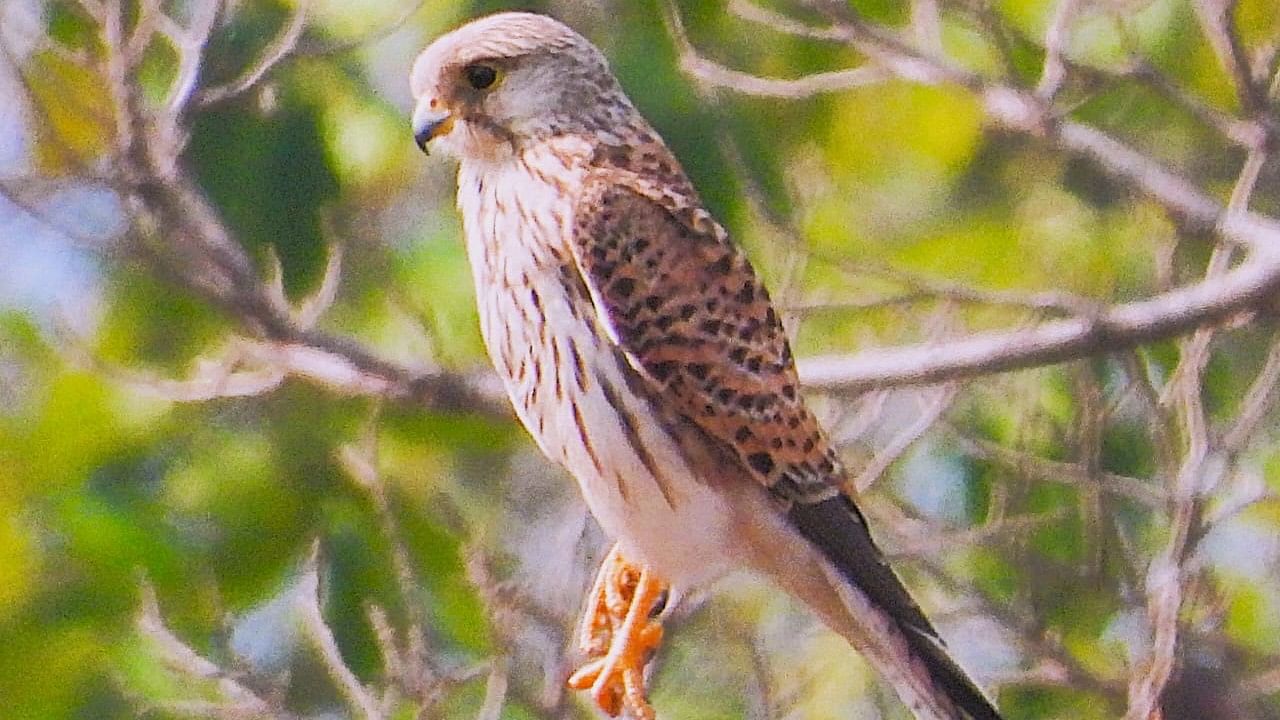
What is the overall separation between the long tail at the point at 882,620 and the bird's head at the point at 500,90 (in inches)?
28.0

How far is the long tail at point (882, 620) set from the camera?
9.99 feet

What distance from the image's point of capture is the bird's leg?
3.13 m

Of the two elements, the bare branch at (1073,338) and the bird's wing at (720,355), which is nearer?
the bird's wing at (720,355)

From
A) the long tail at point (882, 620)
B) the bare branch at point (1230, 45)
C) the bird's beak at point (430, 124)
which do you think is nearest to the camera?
the long tail at point (882, 620)

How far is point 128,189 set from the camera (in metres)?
3.47

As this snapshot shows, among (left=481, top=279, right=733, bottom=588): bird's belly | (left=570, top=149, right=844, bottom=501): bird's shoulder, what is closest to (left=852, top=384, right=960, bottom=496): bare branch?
(left=570, top=149, right=844, bottom=501): bird's shoulder

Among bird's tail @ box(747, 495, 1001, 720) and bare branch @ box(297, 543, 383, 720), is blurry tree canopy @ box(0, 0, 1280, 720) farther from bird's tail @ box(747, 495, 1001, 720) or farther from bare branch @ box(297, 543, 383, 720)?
bird's tail @ box(747, 495, 1001, 720)

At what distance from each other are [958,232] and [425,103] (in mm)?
2228

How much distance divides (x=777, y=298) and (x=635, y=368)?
0.91 meters

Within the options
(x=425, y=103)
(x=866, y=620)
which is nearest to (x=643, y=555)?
(x=866, y=620)

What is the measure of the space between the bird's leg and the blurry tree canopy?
4.5 inches

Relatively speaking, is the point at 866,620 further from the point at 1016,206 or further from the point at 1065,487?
the point at 1016,206

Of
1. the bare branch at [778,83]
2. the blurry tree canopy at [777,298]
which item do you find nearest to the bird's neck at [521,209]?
the blurry tree canopy at [777,298]

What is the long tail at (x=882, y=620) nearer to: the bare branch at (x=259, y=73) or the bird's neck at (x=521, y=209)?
the bird's neck at (x=521, y=209)
